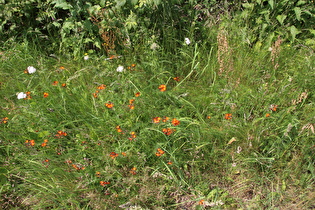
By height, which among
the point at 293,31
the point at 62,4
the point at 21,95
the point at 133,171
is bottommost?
the point at 133,171

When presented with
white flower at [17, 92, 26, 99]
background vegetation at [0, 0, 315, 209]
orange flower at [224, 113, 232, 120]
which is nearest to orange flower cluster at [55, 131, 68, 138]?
background vegetation at [0, 0, 315, 209]

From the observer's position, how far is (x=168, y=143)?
192 centimetres

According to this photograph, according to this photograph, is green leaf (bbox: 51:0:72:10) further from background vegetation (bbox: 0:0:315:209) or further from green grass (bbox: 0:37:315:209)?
green grass (bbox: 0:37:315:209)

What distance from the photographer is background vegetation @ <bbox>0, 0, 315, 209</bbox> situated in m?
1.82

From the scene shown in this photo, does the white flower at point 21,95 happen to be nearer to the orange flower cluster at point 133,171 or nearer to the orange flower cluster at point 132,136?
the orange flower cluster at point 132,136

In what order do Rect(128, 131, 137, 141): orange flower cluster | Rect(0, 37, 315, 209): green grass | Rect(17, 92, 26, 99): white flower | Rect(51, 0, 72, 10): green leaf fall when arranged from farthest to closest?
Rect(51, 0, 72, 10): green leaf < Rect(17, 92, 26, 99): white flower < Rect(128, 131, 137, 141): orange flower cluster < Rect(0, 37, 315, 209): green grass

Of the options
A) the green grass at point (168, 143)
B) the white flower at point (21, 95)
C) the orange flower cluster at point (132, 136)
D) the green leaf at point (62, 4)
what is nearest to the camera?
the green grass at point (168, 143)

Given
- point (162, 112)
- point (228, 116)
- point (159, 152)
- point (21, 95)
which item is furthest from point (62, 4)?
point (228, 116)

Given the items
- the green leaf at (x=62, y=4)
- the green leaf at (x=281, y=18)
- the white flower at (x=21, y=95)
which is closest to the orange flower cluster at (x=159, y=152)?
the white flower at (x=21, y=95)

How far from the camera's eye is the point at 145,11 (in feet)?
9.13

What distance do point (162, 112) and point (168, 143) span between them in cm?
30

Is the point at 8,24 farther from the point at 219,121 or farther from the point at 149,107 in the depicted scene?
the point at 219,121

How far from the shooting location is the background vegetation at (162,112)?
182cm

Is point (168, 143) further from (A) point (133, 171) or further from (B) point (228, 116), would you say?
(B) point (228, 116)
